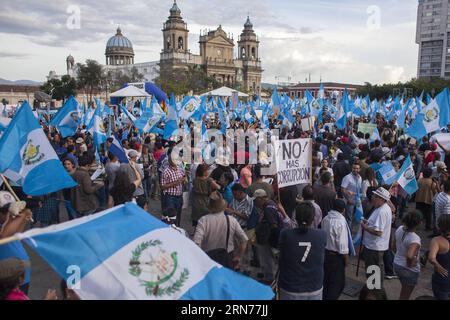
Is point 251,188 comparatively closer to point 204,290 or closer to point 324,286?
point 324,286

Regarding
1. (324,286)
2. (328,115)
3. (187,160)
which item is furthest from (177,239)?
(328,115)

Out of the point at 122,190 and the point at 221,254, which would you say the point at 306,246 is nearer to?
the point at 221,254

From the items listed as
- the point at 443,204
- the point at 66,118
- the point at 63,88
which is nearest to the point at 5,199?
the point at 443,204

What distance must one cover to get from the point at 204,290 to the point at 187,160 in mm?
6169

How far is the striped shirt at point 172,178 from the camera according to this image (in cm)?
669

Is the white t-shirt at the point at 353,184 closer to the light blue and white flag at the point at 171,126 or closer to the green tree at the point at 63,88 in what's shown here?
the light blue and white flag at the point at 171,126

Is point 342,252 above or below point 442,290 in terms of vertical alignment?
above

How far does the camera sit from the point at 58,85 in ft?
188

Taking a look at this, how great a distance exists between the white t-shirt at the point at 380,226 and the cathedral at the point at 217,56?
→ 3697 inches

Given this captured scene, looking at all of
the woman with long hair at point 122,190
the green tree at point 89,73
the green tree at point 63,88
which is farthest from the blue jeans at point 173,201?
the green tree at point 63,88

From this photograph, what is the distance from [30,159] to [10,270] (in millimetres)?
2316

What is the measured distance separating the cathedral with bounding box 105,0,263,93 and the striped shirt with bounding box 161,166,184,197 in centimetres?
9165
